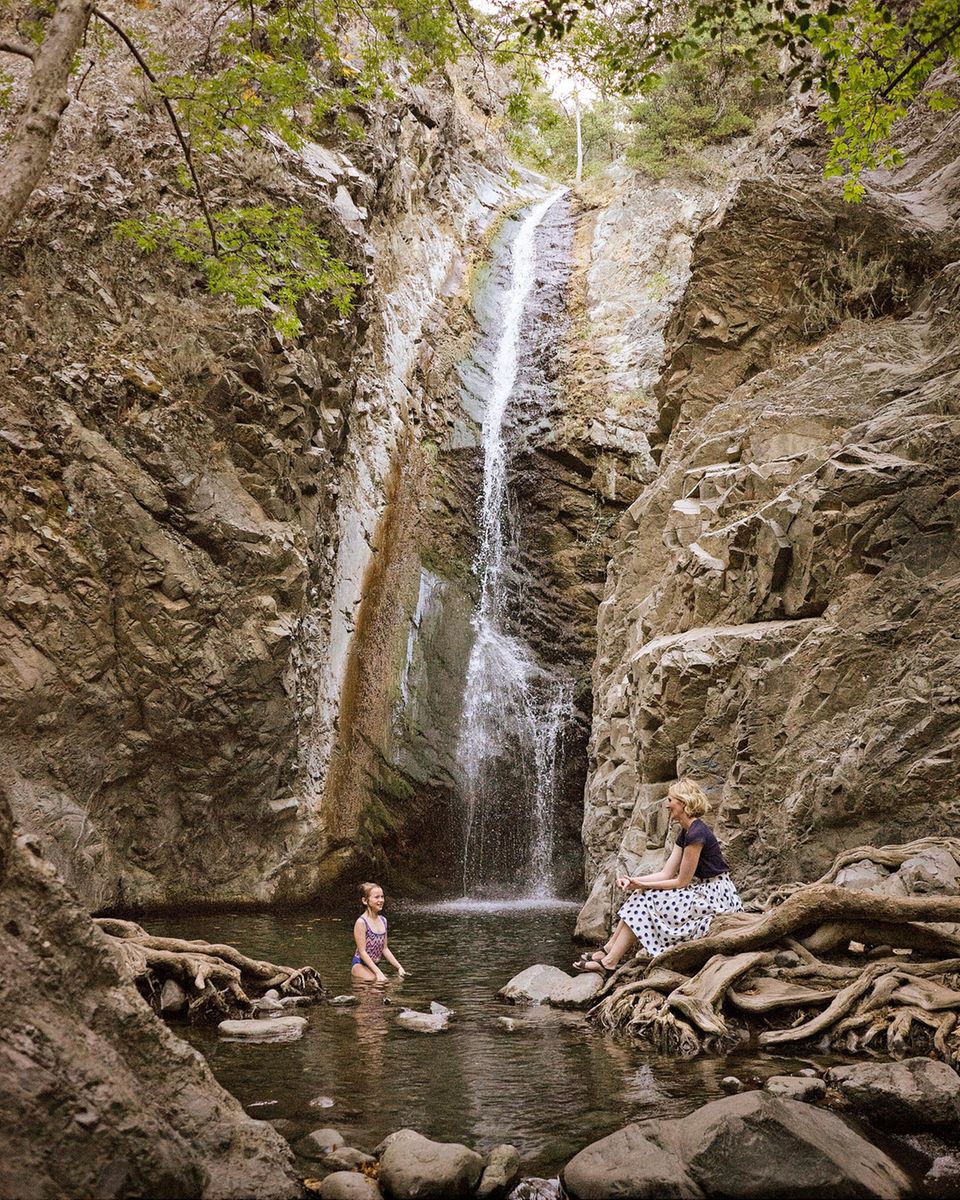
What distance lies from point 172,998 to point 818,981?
17.9 feet

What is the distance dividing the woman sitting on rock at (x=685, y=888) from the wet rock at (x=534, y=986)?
1041 mm

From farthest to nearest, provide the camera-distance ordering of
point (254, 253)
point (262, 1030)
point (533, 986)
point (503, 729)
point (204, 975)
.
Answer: point (503, 729), point (254, 253), point (533, 986), point (204, 975), point (262, 1030)

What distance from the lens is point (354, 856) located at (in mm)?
16219

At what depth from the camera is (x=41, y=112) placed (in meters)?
5.32

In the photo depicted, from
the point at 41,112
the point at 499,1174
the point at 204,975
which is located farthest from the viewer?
the point at 204,975

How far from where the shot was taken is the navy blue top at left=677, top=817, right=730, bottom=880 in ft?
24.8

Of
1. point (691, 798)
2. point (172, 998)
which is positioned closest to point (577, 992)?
point (691, 798)

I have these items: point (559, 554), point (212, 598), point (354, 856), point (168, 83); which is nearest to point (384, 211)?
point (559, 554)

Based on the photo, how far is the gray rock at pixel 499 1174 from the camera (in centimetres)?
383

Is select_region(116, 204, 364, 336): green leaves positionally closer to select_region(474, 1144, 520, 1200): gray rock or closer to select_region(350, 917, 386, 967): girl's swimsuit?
select_region(350, 917, 386, 967): girl's swimsuit

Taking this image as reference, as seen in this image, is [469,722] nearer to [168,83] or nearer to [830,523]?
[830,523]

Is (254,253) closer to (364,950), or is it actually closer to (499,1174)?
(364,950)

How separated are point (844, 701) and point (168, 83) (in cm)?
956

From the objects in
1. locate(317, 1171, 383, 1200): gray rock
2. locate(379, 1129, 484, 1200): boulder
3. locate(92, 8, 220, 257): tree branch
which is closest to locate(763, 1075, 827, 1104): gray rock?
locate(379, 1129, 484, 1200): boulder
